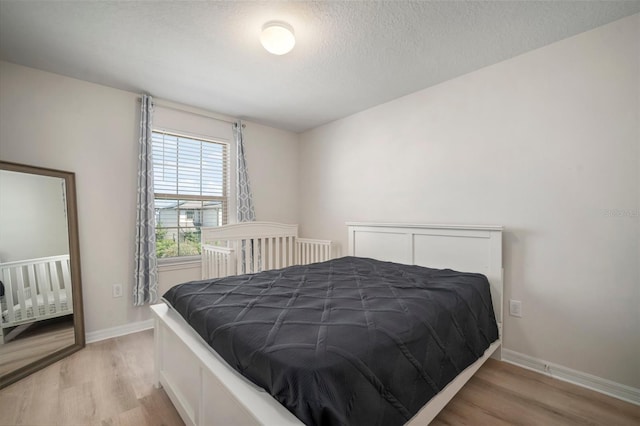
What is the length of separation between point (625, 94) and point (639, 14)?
46 centimetres

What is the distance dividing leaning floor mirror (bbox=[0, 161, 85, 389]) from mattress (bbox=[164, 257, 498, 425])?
1253 mm

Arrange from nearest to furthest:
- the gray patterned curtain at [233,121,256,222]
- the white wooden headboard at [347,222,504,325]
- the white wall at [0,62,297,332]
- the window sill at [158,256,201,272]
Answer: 1. the white wooden headboard at [347,222,504,325]
2. the white wall at [0,62,297,332]
3. the window sill at [158,256,201,272]
4. the gray patterned curtain at [233,121,256,222]

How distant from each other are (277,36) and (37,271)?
2466 mm

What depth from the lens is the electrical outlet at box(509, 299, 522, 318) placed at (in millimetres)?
2078

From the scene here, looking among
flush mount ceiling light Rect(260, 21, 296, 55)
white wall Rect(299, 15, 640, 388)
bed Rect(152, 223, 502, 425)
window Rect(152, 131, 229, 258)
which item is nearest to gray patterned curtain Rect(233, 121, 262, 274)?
window Rect(152, 131, 229, 258)

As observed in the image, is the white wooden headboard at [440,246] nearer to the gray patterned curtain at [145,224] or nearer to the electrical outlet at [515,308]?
the electrical outlet at [515,308]

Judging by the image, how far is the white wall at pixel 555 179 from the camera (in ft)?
5.57

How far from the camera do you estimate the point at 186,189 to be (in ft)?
10.3

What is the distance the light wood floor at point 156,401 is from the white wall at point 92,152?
713 mm

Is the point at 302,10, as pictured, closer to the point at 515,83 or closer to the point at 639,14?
the point at 515,83

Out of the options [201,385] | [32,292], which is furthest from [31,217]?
[201,385]

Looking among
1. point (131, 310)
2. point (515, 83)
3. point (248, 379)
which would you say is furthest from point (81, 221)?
point (515, 83)

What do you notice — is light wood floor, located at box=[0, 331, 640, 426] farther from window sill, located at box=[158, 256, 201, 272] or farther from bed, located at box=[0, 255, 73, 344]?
window sill, located at box=[158, 256, 201, 272]

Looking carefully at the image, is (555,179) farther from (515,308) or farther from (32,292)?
(32,292)
